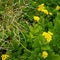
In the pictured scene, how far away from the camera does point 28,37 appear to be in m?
2.61

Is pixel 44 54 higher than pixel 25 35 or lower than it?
lower

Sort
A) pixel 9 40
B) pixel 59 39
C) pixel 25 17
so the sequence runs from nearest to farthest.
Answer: pixel 59 39 → pixel 9 40 → pixel 25 17

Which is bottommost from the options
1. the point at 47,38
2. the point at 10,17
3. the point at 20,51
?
the point at 20,51

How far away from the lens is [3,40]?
2.62 meters

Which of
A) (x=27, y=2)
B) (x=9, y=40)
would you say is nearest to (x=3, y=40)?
(x=9, y=40)

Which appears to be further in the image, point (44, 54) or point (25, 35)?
point (25, 35)

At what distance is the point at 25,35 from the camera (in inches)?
105

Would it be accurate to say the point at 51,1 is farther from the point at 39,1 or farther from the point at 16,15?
the point at 16,15

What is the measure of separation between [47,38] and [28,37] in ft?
0.85

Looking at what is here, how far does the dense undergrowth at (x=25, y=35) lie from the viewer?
8.06ft

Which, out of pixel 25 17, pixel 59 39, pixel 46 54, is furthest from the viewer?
Answer: pixel 25 17

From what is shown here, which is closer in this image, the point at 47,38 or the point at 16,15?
the point at 47,38

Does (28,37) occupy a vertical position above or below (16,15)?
below

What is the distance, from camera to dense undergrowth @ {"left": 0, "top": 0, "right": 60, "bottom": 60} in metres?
2.46
